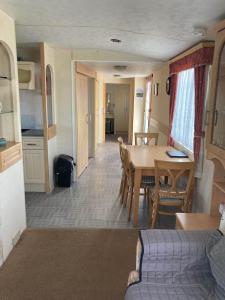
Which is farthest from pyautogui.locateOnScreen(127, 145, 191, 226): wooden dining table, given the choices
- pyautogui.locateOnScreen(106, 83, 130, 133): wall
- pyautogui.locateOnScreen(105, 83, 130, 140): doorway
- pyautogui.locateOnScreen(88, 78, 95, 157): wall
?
pyautogui.locateOnScreen(106, 83, 130, 133): wall

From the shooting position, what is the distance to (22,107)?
4.38 meters

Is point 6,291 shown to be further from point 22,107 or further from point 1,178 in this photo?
point 22,107

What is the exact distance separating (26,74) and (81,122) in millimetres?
1465

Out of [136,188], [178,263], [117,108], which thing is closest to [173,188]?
[136,188]

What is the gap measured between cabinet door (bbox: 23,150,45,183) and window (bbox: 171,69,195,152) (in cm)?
209

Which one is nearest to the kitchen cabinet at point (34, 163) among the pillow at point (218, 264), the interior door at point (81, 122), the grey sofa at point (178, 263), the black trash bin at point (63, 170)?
the black trash bin at point (63, 170)

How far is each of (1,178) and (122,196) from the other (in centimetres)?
199

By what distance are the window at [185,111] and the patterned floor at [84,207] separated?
3.64 ft

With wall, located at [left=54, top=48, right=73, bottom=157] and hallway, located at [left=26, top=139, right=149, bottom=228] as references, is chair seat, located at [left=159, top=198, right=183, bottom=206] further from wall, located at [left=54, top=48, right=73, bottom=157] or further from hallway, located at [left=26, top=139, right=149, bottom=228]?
wall, located at [left=54, top=48, right=73, bottom=157]

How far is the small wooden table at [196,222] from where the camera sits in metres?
2.06

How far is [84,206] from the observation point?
11.8 ft

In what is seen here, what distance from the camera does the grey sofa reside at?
149 cm

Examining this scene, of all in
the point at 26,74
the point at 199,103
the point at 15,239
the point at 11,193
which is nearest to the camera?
the point at 11,193

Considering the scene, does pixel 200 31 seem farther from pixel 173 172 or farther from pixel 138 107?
pixel 138 107
